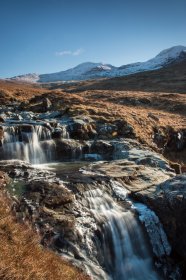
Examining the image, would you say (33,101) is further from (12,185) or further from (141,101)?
(12,185)

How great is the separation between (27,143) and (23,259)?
17.9 meters

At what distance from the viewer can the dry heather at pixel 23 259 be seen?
8023 mm

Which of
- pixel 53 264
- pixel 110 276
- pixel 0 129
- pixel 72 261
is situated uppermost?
pixel 0 129

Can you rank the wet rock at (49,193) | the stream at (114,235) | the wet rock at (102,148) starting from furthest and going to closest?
the wet rock at (102,148) → the wet rock at (49,193) → the stream at (114,235)

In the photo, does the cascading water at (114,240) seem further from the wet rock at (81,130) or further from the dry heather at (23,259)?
the wet rock at (81,130)

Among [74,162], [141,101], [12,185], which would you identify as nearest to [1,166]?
[12,185]

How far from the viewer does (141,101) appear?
208 ft

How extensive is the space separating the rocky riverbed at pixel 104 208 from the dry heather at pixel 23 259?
2803 mm

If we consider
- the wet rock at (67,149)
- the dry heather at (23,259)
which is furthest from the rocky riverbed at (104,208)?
the dry heather at (23,259)

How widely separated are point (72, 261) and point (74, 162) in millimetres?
13153

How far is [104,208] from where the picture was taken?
17.2 meters

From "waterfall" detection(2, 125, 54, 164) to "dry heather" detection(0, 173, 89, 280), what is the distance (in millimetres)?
14496

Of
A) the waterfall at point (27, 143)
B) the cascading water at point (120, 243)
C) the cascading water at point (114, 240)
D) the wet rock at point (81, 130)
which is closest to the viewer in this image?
the cascading water at point (114, 240)

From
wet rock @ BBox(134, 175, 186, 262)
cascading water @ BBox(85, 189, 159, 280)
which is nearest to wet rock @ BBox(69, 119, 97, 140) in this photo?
wet rock @ BBox(134, 175, 186, 262)
